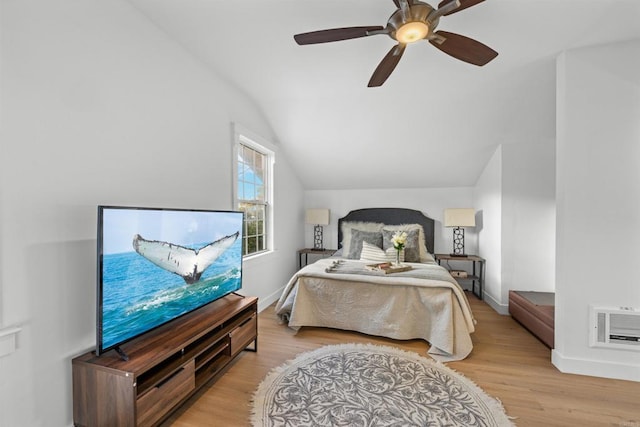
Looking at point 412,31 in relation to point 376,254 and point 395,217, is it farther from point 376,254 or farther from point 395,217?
point 395,217

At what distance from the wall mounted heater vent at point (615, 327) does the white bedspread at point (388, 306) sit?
87 cm

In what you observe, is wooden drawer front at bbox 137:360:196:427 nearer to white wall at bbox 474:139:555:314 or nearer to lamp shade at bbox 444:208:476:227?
white wall at bbox 474:139:555:314

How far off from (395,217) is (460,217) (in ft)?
3.27

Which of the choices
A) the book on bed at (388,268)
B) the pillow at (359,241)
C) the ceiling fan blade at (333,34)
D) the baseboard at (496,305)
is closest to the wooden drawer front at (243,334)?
the book on bed at (388,268)

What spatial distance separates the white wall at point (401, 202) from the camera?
15.2ft

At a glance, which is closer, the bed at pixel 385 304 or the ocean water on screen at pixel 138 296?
the ocean water on screen at pixel 138 296

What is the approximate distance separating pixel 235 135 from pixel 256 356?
2.22m

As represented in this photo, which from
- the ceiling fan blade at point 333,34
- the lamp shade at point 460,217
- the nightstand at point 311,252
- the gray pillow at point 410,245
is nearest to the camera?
the ceiling fan blade at point 333,34

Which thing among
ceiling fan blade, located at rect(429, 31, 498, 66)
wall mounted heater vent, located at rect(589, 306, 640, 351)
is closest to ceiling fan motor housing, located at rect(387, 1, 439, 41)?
ceiling fan blade, located at rect(429, 31, 498, 66)

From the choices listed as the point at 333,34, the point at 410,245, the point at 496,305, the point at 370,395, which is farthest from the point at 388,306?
the point at 333,34

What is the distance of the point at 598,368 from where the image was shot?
220cm

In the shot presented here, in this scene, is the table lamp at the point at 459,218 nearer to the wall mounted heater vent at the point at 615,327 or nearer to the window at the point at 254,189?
the wall mounted heater vent at the point at 615,327

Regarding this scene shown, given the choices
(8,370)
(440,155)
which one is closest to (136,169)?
(8,370)

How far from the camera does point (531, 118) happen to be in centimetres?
319
